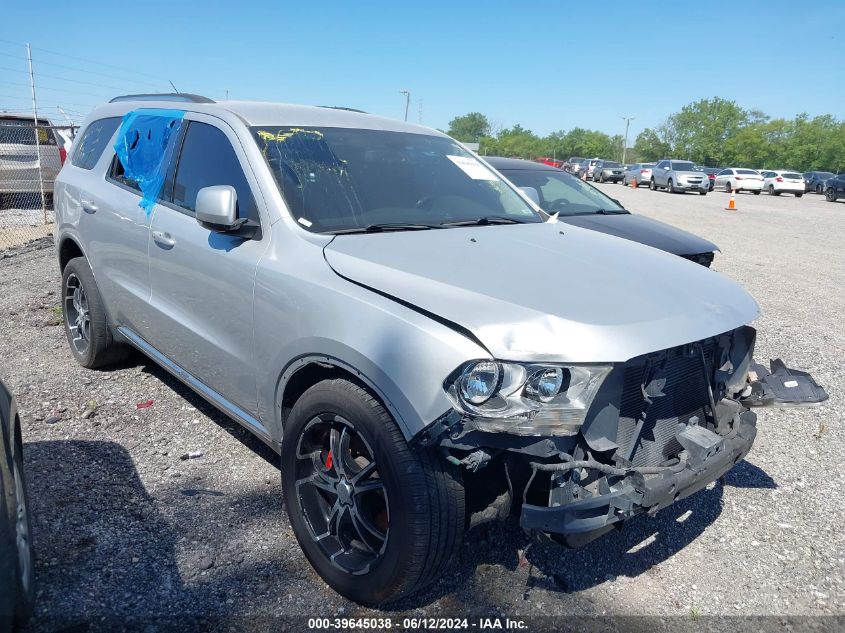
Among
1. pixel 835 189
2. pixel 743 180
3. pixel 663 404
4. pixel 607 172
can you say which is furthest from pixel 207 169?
pixel 607 172

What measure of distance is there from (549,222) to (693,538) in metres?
1.87

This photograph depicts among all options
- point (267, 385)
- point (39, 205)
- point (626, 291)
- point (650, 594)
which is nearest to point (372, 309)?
point (267, 385)

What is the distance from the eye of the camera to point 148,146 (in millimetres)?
4148

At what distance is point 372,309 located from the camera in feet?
8.05

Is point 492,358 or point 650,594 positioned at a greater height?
point 492,358

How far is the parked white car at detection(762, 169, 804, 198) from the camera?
119 feet

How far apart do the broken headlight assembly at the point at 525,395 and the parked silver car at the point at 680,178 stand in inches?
1357

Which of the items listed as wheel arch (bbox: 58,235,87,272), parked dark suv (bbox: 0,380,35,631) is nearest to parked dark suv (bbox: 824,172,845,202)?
wheel arch (bbox: 58,235,87,272)

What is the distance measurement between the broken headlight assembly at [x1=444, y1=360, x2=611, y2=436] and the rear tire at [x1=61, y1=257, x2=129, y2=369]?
342 centimetres

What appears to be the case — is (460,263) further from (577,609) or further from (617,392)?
(577,609)

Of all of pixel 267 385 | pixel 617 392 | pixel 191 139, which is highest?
pixel 191 139

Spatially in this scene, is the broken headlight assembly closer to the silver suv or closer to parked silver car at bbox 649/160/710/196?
the silver suv

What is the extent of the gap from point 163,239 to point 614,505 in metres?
2.73

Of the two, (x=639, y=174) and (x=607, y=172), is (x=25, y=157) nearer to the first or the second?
(x=639, y=174)
